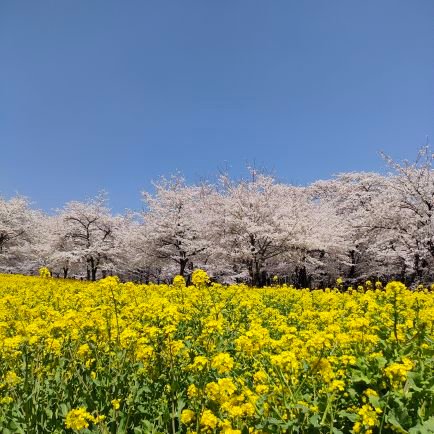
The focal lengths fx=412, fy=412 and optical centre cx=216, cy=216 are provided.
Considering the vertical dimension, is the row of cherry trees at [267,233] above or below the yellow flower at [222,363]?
above

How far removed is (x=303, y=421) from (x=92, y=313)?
2.88 meters

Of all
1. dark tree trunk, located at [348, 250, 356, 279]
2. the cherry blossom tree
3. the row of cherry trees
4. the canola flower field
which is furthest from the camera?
dark tree trunk, located at [348, 250, 356, 279]

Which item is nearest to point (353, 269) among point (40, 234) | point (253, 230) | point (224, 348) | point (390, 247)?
point (390, 247)

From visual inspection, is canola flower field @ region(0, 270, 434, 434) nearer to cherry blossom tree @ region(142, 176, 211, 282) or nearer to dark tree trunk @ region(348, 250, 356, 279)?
cherry blossom tree @ region(142, 176, 211, 282)

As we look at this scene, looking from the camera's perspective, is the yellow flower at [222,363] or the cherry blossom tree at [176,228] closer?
the yellow flower at [222,363]

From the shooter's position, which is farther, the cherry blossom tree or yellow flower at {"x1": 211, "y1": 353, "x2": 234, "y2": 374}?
the cherry blossom tree

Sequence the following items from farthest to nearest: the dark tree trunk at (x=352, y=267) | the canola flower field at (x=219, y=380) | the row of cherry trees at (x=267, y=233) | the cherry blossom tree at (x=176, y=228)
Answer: the dark tree trunk at (x=352, y=267) → the cherry blossom tree at (x=176, y=228) → the row of cherry trees at (x=267, y=233) → the canola flower field at (x=219, y=380)

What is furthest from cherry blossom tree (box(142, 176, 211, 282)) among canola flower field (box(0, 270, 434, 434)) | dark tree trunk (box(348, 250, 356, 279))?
canola flower field (box(0, 270, 434, 434))

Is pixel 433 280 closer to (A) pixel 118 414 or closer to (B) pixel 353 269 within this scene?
(B) pixel 353 269

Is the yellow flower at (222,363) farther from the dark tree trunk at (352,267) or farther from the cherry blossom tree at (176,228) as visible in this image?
the dark tree trunk at (352,267)

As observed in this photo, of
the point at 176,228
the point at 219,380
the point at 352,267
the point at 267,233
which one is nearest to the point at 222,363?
the point at 219,380

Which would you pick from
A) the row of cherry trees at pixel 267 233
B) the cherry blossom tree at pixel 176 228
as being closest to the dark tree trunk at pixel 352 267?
the row of cherry trees at pixel 267 233

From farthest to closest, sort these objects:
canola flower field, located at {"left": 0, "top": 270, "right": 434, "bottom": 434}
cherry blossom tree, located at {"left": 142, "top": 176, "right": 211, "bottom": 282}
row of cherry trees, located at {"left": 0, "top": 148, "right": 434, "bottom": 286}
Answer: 1. cherry blossom tree, located at {"left": 142, "top": 176, "right": 211, "bottom": 282}
2. row of cherry trees, located at {"left": 0, "top": 148, "right": 434, "bottom": 286}
3. canola flower field, located at {"left": 0, "top": 270, "right": 434, "bottom": 434}

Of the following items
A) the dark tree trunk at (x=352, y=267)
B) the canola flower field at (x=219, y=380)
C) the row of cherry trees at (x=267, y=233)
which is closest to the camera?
the canola flower field at (x=219, y=380)
